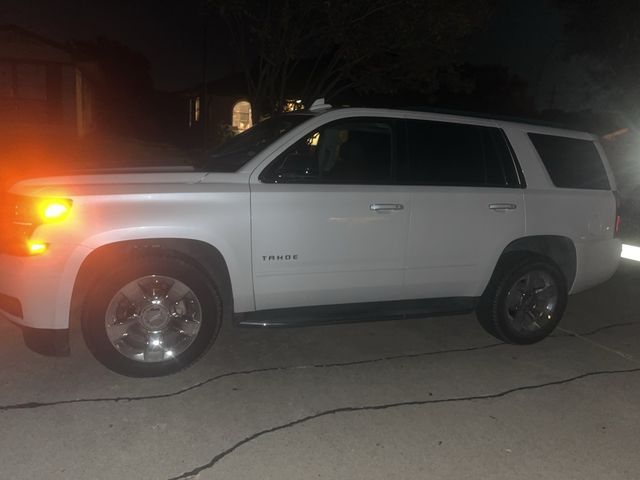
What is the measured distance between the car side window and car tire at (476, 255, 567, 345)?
1.38 meters

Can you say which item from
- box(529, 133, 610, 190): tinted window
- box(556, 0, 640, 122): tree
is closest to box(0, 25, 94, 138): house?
box(556, 0, 640, 122): tree

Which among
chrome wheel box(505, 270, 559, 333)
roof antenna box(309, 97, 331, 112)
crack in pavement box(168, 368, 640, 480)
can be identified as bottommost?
crack in pavement box(168, 368, 640, 480)

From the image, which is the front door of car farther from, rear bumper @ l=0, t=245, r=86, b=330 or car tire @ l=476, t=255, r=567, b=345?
rear bumper @ l=0, t=245, r=86, b=330

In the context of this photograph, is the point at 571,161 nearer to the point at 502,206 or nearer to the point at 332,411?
the point at 502,206

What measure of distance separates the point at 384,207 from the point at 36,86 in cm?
2256

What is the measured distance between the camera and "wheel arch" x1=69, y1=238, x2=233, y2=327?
382 centimetres

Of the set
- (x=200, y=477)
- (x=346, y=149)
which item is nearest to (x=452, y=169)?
(x=346, y=149)

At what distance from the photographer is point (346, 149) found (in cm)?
455

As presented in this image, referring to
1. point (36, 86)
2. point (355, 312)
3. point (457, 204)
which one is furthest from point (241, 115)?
point (355, 312)

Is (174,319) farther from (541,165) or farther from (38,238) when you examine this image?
(541,165)

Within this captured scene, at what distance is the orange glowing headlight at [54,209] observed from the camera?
12.1 ft

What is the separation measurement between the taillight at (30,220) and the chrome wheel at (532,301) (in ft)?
11.7

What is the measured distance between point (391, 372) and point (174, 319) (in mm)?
1657

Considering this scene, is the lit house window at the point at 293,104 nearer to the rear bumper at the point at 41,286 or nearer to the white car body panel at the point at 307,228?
Answer: the white car body panel at the point at 307,228
